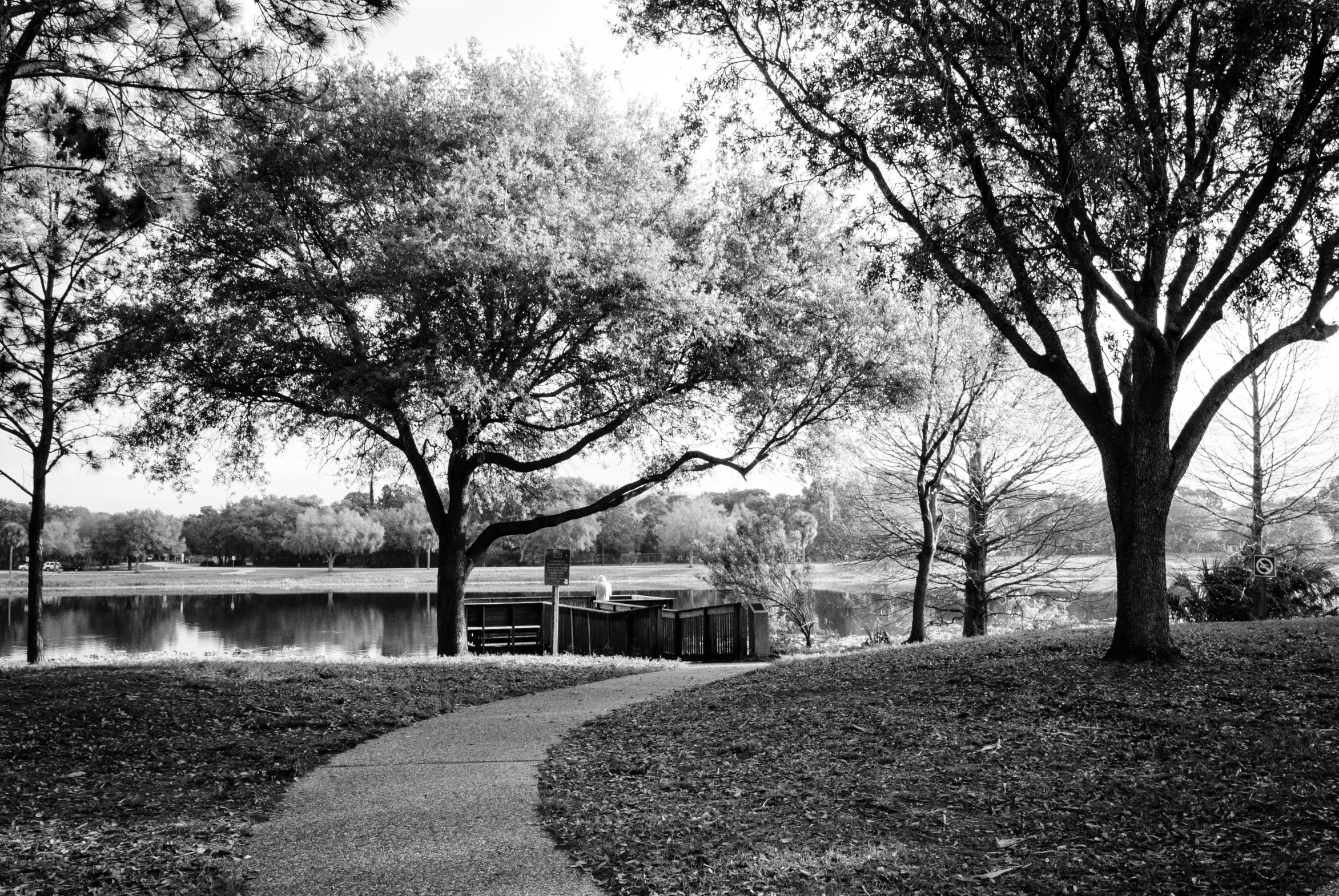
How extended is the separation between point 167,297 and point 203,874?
11.3 m

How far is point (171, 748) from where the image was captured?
676 cm

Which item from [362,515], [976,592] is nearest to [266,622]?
[976,592]

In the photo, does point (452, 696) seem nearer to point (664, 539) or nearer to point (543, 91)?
point (543, 91)

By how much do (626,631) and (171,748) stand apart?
39.5 ft

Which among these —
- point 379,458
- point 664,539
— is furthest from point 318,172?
point 664,539

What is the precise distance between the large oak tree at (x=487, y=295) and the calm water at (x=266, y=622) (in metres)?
7.16

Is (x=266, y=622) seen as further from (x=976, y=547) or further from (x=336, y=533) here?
(x=336, y=533)

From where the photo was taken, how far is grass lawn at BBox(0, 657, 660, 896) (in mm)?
4395

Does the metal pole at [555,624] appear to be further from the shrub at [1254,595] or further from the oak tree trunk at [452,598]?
the shrub at [1254,595]

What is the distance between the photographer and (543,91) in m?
14.2

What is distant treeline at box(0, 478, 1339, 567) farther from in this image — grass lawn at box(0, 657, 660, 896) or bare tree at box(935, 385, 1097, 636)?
grass lawn at box(0, 657, 660, 896)

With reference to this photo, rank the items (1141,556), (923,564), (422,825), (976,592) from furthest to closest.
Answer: (976,592) < (923,564) < (1141,556) < (422,825)

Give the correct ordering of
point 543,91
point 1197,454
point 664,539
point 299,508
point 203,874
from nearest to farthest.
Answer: point 203,874, point 543,91, point 1197,454, point 664,539, point 299,508

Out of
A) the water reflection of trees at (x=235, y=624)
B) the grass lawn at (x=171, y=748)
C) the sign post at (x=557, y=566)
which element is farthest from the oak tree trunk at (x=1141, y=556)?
the water reflection of trees at (x=235, y=624)
